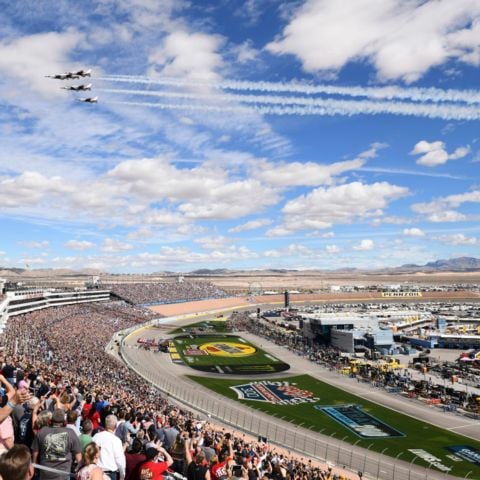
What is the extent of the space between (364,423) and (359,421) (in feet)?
1.94

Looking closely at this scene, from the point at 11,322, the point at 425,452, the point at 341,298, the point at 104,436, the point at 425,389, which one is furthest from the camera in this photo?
the point at 341,298

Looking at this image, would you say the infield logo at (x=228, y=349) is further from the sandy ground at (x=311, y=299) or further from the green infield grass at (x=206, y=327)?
the sandy ground at (x=311, y=299)

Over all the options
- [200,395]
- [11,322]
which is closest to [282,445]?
[200,395]

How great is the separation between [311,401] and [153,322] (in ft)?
185

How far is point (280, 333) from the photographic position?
3329 inches

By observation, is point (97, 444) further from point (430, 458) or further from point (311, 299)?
point (311, 299)

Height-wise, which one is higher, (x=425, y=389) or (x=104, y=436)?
(x=104, y=436)

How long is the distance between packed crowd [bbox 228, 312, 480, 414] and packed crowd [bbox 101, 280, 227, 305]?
42.7 m

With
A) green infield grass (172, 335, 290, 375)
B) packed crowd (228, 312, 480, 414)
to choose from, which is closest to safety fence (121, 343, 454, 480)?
green infield grass (172, 335, 290, 375)

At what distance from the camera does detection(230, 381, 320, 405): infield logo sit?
4353 cm

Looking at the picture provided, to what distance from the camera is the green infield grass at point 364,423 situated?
101 feet

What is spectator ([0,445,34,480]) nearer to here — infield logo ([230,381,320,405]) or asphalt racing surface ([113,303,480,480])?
asphalt racing surface ([113,303,480,480])

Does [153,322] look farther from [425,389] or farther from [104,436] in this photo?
[104,436]

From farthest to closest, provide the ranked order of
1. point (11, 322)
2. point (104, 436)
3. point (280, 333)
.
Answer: point (280, 333)
point (11, 322)
point (104, 436)
